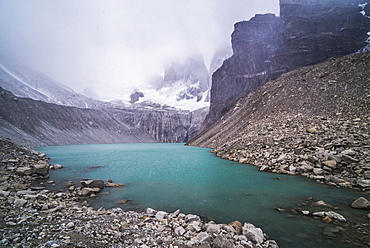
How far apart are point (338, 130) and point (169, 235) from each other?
1806 centimetres

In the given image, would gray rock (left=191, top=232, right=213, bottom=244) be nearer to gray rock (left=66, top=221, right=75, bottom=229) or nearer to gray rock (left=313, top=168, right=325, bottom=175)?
gray rock (left=66, top=221, right=75, bottom=229)

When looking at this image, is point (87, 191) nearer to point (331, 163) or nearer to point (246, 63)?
point (331, 163)

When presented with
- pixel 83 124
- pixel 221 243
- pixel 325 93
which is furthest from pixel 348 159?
pixel 83 124

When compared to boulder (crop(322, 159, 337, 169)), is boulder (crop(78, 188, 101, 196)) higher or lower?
lower

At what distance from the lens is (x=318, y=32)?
46.1m

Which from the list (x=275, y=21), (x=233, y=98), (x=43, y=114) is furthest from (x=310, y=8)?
(x=43, y=114)

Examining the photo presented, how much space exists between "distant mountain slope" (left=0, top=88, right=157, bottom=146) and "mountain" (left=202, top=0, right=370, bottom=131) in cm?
4922

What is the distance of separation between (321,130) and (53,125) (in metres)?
77.2

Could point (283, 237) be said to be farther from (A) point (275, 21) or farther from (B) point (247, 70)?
(A) point (275, 21)

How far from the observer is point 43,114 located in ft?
214

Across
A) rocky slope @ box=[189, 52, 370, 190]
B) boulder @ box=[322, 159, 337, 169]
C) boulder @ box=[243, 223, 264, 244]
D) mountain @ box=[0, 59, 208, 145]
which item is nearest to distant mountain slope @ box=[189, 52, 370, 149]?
rocky slope @ box=[189, 52, 370, 190]

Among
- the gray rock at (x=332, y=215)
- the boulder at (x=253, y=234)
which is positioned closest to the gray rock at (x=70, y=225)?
the boulder at (x=253, y=234)

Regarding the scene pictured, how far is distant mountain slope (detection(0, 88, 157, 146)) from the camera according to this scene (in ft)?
164

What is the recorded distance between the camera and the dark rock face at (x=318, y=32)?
41688mm
